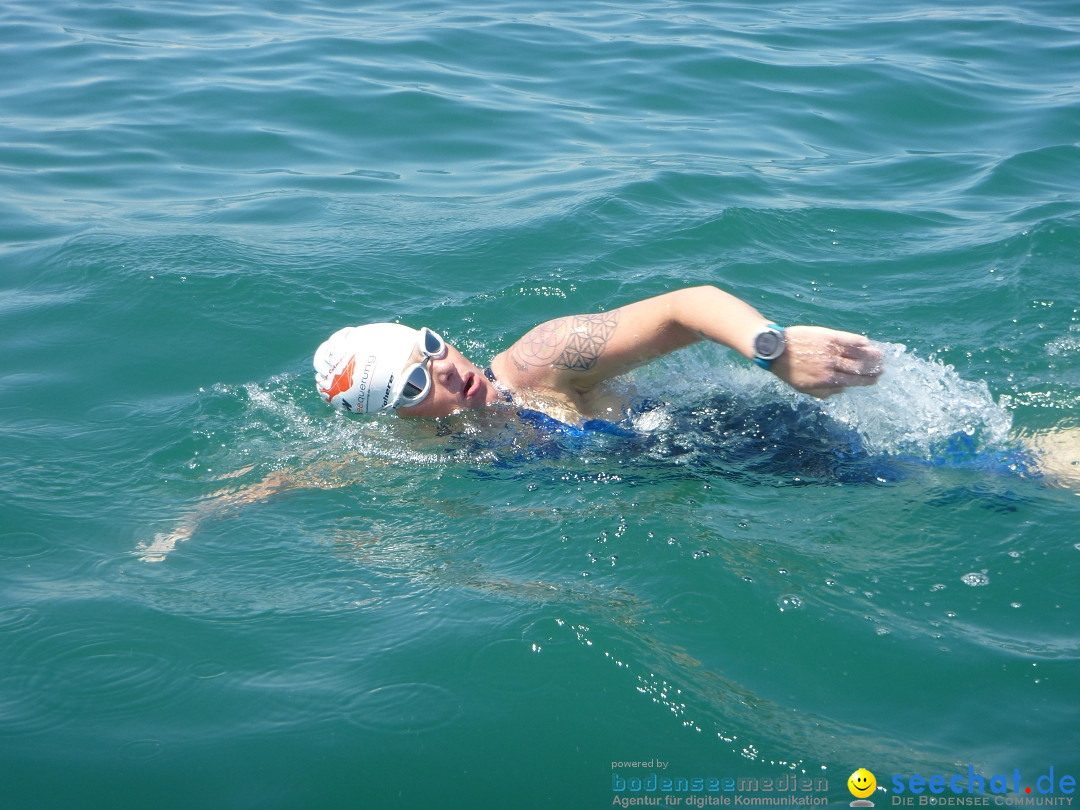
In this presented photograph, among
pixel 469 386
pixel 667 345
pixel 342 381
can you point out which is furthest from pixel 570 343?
pixel 342 381

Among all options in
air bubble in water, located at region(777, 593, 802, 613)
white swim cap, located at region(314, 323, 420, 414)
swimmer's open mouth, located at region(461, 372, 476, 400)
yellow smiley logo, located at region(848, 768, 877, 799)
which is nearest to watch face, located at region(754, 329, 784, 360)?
air bubble in water, located at region(777, 593, 802, 613)

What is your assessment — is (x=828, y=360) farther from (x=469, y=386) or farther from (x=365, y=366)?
(x=365, y=366)

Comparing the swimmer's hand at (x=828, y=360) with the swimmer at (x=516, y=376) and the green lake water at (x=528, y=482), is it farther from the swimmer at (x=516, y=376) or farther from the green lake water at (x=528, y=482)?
the green lake water at (x=528, y=482)

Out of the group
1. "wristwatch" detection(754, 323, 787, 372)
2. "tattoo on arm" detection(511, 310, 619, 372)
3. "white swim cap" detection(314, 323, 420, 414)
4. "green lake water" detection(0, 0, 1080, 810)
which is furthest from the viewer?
"white swim cap" detection(314, 323, 420, 414)

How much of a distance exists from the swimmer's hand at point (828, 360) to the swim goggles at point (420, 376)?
210 centimetres

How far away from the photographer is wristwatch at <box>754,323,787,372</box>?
3.54 meters

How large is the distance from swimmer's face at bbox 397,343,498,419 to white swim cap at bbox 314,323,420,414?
9cm

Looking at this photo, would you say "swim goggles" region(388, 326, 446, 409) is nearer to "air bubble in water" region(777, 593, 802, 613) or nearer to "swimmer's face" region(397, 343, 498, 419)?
"swimmer's face" region(397, 343, 498, 419)

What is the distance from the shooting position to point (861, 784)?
3113 mm

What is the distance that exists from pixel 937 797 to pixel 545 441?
2.60 metres

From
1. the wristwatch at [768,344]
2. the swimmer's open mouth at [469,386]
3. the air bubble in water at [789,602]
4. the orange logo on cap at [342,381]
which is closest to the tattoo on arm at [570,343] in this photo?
the swimmer's open mouth at [469,386]

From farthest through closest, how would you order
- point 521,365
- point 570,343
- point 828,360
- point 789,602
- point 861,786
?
1. point 521,365
2. point 570,343
3. point 789,602
4. point 828,360
5. point 861,786

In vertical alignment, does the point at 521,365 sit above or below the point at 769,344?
below

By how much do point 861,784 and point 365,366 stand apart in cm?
313
